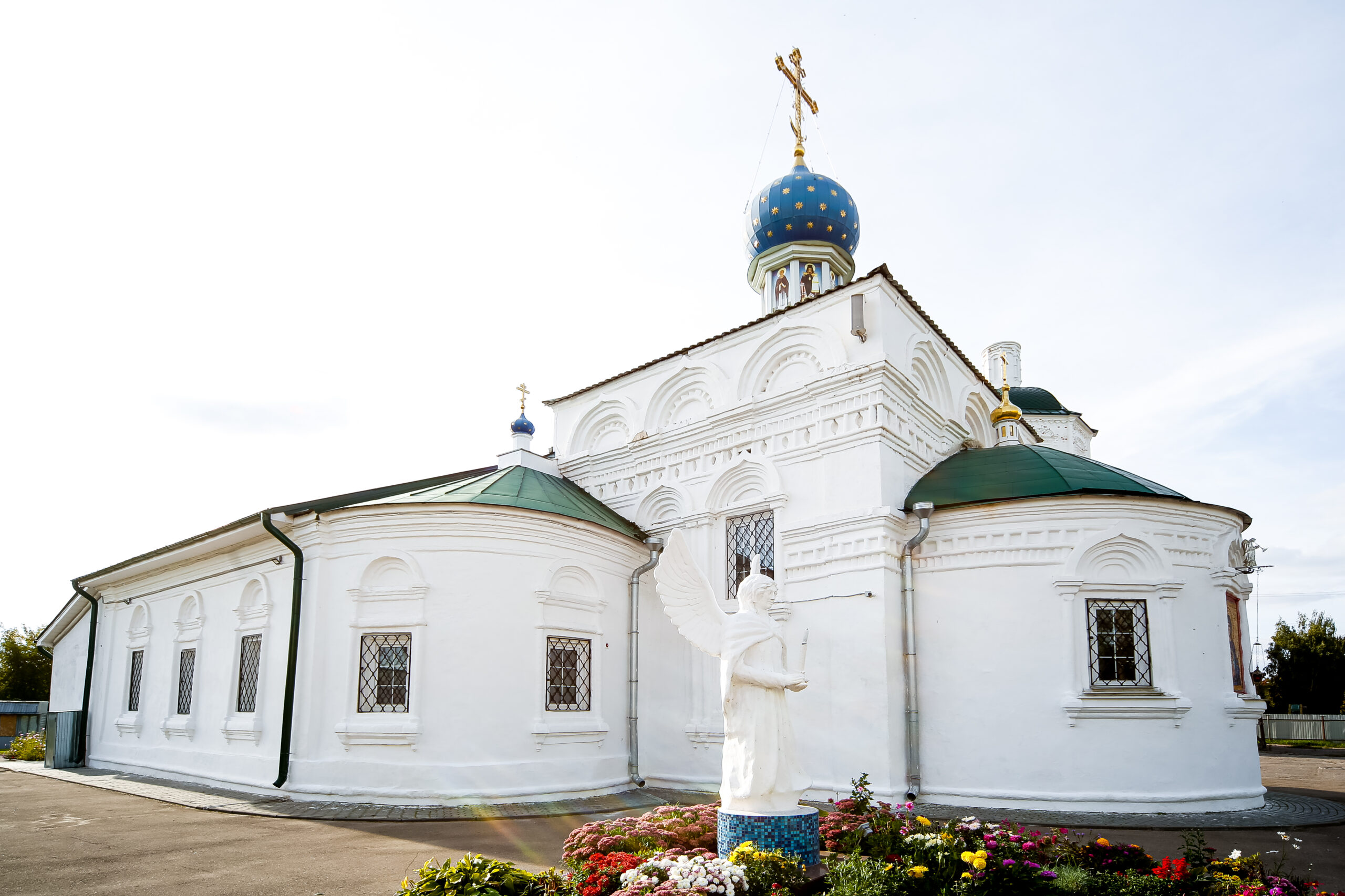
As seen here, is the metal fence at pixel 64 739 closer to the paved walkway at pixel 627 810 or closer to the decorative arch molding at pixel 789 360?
the paved walkway at pixel 627 810

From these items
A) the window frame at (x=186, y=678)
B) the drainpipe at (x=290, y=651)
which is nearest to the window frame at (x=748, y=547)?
the drainpipe at (x=290, y=651)

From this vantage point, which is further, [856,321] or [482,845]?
[856,321]

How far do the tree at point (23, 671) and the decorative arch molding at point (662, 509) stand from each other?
3174cm

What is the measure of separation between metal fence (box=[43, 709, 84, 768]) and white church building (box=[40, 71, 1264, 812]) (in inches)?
176

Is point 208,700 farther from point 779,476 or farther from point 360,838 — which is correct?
point 779,476

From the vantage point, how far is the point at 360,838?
27.5 feet

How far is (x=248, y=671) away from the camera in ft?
42.3

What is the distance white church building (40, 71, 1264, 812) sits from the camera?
10.2 meters

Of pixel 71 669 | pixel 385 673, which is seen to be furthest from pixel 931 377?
pixel 71 669

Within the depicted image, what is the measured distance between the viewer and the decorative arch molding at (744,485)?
482 inches

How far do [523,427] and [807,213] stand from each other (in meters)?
6.63

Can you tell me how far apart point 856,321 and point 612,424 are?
494cm

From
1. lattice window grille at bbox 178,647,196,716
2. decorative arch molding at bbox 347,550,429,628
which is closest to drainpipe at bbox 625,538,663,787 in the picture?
decorative arch molding at bbox 347,550,429,628

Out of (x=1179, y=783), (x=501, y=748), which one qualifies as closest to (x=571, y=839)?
(x=501, y=748)
